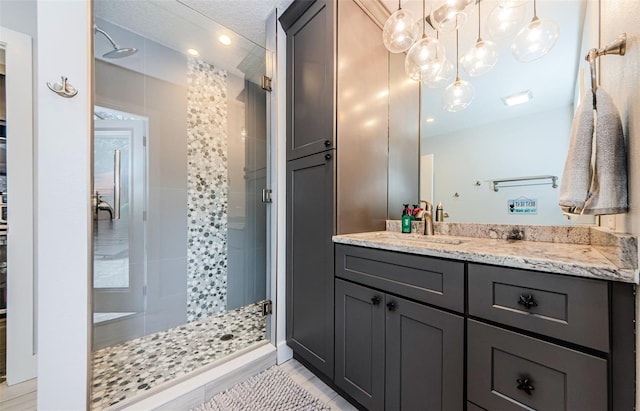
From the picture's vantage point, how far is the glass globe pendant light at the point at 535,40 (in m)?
1.08

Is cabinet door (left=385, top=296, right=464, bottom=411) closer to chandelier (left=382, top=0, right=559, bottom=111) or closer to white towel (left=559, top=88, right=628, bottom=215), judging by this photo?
white towel (left=559, top=88, right=628, bottom=215)

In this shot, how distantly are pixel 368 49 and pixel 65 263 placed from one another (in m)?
2.03

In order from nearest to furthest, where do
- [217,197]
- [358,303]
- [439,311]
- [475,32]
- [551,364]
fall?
[551,364] < [439,311] < [358,303] < [475,32] < [217,197]

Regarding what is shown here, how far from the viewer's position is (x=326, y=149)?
1.34 metres

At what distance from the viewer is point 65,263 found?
0.99 m

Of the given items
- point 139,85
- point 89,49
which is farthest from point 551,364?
point 139,85

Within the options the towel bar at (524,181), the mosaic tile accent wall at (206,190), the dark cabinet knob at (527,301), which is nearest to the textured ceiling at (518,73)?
the towel bar at (524,181)

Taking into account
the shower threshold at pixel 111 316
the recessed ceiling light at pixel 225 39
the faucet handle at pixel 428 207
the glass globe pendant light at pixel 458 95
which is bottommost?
the shower threshold at pixel 111 316

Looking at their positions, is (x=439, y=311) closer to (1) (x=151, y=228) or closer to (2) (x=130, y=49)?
(1) (x=151, y=228)

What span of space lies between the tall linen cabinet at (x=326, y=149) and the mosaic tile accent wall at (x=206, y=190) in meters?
0.91

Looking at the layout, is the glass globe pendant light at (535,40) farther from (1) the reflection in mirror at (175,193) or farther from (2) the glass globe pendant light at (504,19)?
(1) the reflection in mirror at (175,193)

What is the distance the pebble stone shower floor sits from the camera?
1.25m

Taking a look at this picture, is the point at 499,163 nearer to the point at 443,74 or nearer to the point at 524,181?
the point at 524,181

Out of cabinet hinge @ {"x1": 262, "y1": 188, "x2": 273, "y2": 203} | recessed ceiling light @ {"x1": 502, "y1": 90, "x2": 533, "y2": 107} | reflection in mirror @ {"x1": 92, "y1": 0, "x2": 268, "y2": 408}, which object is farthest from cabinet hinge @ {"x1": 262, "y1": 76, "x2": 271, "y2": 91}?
recessed ceiling light @ {"x1": 502, "y1": 90, "x2": 533, "y2": 107}
